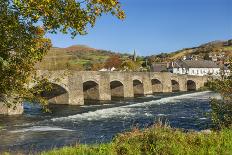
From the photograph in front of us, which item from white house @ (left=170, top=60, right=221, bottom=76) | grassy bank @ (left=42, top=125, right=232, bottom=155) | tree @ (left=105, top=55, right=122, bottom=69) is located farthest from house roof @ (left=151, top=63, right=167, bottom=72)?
grassy bank @ (left=42, top=125, right=232, bottom=155)

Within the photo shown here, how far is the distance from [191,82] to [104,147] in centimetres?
9106

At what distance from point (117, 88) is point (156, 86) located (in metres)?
17.4

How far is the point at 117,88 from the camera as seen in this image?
245 ft

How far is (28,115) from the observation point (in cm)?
4584

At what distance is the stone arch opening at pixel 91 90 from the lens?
6419 cm

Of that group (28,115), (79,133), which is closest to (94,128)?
(79,133)

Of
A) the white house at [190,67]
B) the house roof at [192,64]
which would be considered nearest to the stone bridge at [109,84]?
the house roof at [192,64]

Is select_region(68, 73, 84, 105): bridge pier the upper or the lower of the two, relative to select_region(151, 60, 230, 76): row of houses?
lower

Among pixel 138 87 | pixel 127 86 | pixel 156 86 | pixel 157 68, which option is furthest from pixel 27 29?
pixel 157 68

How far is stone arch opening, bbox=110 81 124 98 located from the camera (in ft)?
238

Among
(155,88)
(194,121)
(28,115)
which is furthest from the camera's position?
(155,88)

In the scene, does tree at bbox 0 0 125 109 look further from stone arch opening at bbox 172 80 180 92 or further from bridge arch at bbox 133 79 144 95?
stone arch opening at bbox 172 80 180 92

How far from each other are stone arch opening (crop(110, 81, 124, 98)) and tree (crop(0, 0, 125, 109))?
57.3 metres

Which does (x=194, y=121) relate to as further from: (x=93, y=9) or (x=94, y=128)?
(x=93, y=9)
